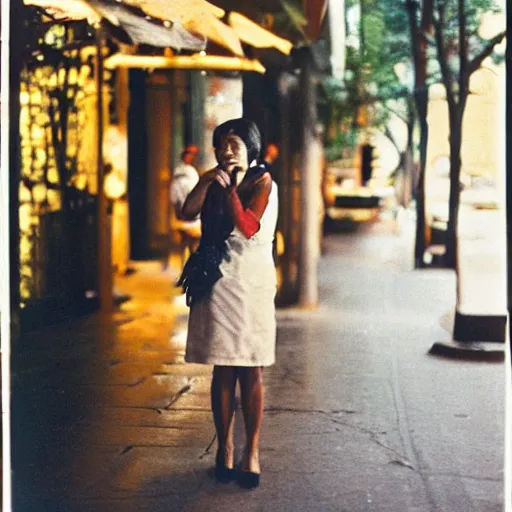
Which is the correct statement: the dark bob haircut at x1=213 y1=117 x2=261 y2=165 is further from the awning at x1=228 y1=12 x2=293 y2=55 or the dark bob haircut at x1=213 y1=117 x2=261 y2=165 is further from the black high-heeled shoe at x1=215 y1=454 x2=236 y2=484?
the awning at x1=228 y1=12 x2=293 y2=55

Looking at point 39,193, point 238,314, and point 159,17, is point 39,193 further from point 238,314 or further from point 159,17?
point 238,314

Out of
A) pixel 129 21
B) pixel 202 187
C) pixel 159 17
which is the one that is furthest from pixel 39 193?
pixel 202 187

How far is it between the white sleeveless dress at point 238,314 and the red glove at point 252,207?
0.07 meters

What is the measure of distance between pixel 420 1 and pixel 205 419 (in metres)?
11.7

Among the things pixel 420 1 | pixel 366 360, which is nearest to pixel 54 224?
pixel 366 360

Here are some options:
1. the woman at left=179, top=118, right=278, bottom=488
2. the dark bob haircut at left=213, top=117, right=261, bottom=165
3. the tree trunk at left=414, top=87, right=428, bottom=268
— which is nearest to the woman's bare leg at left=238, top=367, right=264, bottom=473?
the woman at left=179, top=118, right=278, bottom=488

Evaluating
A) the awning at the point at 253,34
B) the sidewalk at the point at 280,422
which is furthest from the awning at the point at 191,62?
the sidewalk at the point at 280,422

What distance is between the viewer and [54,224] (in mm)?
11922

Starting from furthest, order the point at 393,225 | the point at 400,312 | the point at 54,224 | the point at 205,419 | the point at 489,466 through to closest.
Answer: the point at 393,225, the point at 400,312, the point at 54,224, the point at 205,419, the point at 489,466

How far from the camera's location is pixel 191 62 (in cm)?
1102

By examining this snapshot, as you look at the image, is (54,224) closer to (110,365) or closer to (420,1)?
(110,365)

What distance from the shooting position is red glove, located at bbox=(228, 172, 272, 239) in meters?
5.98

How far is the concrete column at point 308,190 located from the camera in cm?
1345

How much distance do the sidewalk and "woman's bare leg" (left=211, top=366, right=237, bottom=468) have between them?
0.20 m
